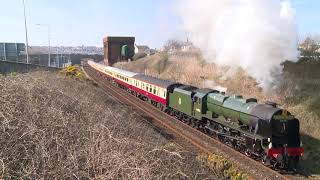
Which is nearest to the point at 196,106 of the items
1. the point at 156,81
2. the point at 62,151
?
the point at 156,81

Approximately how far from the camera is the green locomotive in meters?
14.5

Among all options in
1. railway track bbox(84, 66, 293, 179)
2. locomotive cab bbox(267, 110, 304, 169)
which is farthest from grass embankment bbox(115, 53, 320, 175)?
railway track bbox(84, 66, 293, 179)

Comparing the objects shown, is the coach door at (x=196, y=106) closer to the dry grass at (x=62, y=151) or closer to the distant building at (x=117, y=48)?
the dry grass at (x=62, y=151)

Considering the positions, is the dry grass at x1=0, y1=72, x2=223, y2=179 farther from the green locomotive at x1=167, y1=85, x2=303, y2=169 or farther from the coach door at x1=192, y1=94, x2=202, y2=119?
the coach door at x1=192, y1=94, x2=202, y2=119

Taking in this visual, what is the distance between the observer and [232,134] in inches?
691

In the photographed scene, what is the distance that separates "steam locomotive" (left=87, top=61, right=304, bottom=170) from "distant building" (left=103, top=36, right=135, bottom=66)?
6915 cm

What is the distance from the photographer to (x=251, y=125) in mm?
15570

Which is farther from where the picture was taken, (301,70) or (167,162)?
(301,70)

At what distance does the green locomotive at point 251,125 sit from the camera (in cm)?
1452

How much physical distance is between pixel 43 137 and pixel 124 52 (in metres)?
85.3

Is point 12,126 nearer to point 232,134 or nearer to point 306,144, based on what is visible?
point 232,134

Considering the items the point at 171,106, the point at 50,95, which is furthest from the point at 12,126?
the point at 171,106

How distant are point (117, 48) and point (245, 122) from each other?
81.4 meters

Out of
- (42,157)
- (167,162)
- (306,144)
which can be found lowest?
(306,144)
